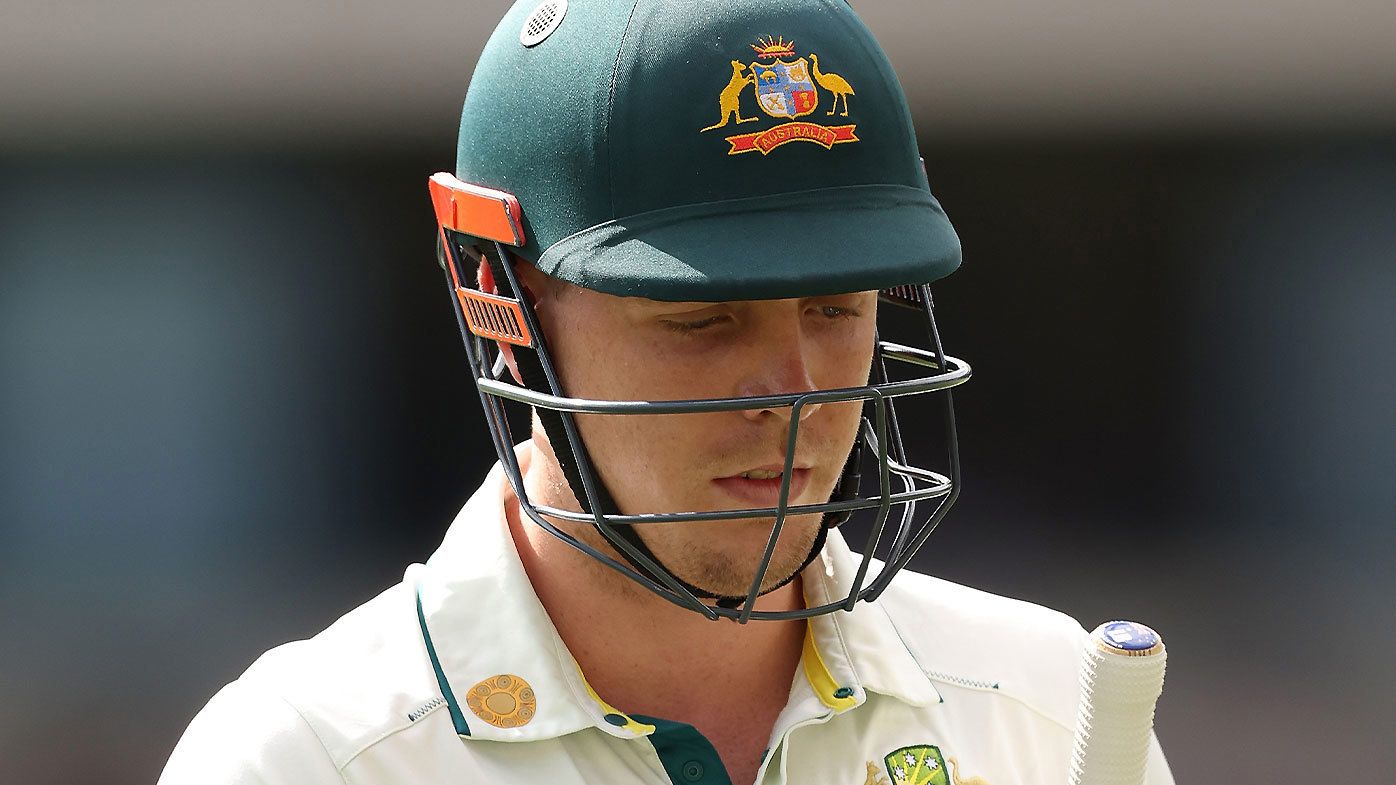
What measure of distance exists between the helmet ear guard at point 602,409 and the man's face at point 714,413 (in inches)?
1.2

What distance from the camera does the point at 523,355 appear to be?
70.7 inches

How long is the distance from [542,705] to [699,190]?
1.80 ft

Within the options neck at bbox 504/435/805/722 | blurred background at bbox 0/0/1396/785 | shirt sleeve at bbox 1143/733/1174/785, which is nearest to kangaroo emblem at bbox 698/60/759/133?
neck at bbox 504/435/805/722

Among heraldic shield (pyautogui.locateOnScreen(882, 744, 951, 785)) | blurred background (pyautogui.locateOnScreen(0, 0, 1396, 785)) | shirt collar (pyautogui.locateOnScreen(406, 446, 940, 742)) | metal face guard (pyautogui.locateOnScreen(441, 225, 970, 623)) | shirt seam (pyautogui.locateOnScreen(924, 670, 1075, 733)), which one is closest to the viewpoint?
metal face guard (pyautogui.locateOnScreen(441, 225, 970, 623))

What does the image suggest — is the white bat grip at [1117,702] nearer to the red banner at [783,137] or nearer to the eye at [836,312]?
the eye at [836,312]

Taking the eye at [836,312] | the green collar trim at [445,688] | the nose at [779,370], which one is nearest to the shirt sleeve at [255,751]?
the green collar trim at [445,688]

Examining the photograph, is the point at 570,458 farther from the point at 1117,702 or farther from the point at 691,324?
the point at 1117,702

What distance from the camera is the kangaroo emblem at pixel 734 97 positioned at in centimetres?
169

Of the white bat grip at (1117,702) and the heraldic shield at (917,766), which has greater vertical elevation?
the white bat grip at (1117,702)

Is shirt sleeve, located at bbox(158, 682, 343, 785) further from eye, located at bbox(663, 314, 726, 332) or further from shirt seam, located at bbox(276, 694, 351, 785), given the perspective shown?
eye, located at bbox(663, 314, 726, 332)

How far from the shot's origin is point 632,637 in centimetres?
183

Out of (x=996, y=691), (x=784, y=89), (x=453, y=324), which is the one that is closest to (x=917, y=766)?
(x=996, y=691)

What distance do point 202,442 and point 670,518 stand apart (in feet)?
16.6

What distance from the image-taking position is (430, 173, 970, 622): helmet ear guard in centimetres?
162
